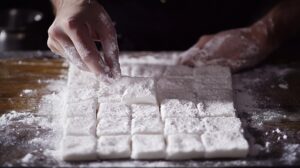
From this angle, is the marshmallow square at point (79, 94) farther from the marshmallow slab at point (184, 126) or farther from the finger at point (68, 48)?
the marshmallow slab at point (184, 126)

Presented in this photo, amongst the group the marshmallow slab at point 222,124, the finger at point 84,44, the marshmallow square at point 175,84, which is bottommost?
the marshmallow slab at point 222,124

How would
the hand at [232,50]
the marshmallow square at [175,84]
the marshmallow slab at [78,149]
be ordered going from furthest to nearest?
the hand at [232,50] → the marshmallow square at [175,84] → the marshmallow slab at [78,149]

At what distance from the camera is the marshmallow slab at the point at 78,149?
183 centimetres

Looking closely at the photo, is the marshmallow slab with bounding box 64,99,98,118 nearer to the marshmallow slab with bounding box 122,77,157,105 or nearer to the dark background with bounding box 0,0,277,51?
the marshmallow slab with bounding box 122,77,157,105

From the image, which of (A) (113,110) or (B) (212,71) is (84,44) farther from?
(B) (212,71)

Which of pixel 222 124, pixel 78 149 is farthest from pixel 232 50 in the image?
pixel 78 149

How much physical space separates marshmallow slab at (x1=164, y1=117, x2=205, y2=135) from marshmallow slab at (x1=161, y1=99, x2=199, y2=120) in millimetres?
33

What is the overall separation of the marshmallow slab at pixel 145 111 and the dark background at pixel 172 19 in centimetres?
101

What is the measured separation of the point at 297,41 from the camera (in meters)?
3.02

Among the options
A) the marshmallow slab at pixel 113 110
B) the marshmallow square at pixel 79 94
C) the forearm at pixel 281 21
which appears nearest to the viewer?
the marshmallow slab at pixel 113 110

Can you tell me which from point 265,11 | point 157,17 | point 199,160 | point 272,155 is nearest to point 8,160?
point 199,160

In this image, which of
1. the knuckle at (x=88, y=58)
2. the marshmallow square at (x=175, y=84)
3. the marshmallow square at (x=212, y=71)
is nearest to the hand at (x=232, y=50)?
the marshmallow square at (x=212, y=71)

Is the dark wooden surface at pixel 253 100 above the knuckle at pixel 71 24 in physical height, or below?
below

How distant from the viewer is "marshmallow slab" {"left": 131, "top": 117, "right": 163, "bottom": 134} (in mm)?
1964
